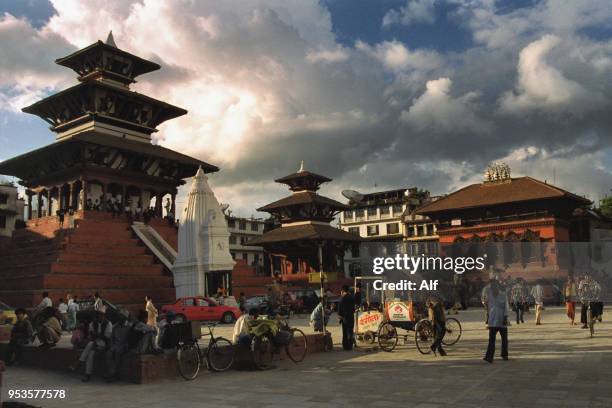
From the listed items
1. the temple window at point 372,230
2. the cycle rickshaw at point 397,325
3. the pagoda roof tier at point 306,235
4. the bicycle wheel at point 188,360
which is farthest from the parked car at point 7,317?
the temple window at point 372,230

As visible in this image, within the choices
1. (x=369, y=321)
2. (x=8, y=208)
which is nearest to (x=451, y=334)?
(x=369, y=321)

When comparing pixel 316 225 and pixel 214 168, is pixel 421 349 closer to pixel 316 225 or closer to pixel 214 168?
pixel 214 168

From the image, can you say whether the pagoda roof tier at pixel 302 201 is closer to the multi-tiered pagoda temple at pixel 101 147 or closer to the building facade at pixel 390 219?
the multi-tiered pagoda temple at pixel 101 147

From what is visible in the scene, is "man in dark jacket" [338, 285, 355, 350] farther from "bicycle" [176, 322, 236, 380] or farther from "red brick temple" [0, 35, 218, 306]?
"red brick temple" [0, 35, 218, 306]

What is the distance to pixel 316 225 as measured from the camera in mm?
55156

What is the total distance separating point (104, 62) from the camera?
42719mm

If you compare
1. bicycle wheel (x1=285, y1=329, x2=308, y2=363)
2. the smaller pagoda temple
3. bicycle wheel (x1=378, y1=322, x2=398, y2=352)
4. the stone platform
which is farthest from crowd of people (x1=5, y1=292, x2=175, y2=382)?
the smaller pagoda temple

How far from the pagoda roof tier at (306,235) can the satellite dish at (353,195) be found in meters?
29.2

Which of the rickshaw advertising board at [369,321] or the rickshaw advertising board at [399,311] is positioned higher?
the rickshaw advertising board at [399,311]

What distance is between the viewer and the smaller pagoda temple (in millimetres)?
51025

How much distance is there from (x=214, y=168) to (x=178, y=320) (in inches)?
1324

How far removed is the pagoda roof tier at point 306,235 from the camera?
50.1 m

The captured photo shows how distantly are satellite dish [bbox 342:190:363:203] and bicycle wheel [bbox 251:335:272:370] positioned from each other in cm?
7356

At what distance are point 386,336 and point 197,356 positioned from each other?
5.25 m
